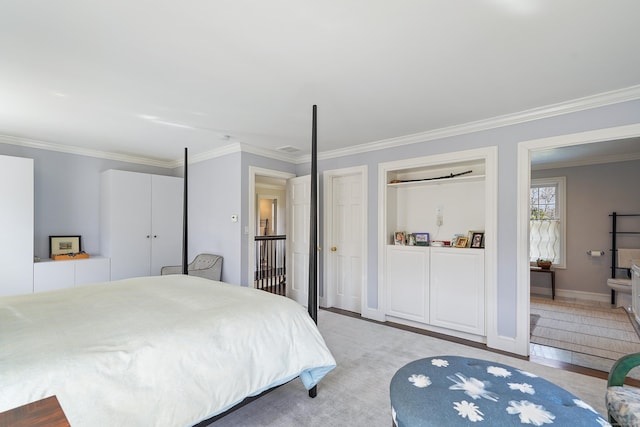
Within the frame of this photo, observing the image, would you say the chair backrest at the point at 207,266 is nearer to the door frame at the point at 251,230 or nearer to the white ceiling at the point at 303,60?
the door frame at the point at 251,230

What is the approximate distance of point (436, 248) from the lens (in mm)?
3672

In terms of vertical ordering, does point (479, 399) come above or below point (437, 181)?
below

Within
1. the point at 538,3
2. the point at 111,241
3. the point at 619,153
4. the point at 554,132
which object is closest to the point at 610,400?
the point at 538,3

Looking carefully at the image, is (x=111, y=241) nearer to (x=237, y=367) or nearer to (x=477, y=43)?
(x=237, y=367)

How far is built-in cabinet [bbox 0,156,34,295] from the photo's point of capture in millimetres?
3531

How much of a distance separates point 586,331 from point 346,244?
3.14 meters

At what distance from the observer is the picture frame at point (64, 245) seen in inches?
165

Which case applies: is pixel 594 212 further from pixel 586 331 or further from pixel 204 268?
pixel 204 268

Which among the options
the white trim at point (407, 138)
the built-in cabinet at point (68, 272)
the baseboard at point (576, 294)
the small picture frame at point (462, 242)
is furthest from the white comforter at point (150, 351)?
the baseboard at point (576, 294)

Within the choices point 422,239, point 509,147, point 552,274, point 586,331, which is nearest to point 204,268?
point 422,239

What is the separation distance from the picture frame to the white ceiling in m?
1.59

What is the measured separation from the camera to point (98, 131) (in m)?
3.67

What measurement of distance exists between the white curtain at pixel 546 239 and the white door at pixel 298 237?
4.31m

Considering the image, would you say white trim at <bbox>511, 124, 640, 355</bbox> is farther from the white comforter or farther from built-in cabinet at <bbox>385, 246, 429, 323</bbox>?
the white comforter
